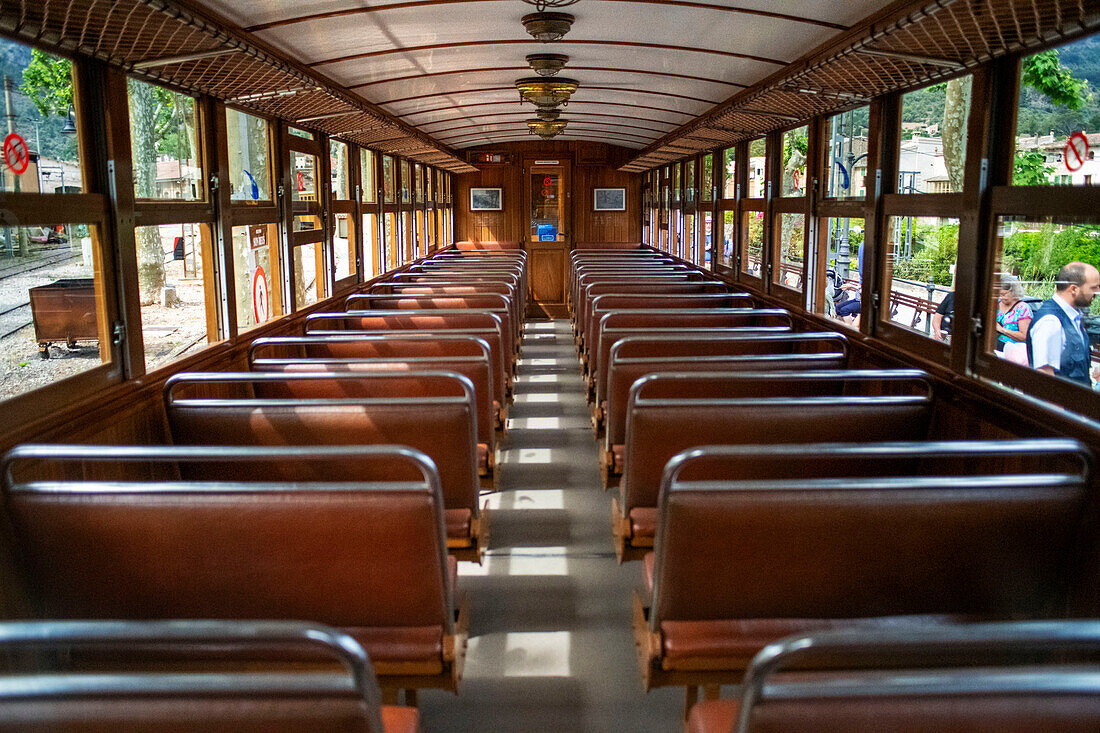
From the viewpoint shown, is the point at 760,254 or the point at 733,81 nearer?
the point at 733,81

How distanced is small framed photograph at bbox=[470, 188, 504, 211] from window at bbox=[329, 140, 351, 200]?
609cm

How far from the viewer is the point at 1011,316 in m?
3.20

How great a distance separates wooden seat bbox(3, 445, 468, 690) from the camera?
79.3 inches

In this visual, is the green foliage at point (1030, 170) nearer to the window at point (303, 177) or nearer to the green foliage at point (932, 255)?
the green foliage at point (932, 255)

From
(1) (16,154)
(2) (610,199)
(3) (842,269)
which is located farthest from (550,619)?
(2) (610,199)

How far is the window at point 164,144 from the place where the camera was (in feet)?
11.9

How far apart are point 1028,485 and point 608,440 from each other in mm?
2020

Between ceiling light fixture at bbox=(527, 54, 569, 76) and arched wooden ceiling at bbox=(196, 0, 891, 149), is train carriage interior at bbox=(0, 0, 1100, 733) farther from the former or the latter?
ceiling light fixture at bbox=(527, 54, 569, 76)

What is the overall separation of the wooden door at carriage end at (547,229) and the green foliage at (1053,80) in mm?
10666

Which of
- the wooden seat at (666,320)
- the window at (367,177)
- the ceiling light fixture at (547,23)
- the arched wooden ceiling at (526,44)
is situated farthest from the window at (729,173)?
the ceiling light fixture at (547,23)

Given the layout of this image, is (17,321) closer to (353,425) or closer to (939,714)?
(353,425)

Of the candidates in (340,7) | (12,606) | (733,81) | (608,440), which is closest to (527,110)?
(733,81)

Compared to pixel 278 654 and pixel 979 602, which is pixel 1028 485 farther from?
pixel 278 654

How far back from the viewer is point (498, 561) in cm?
402
